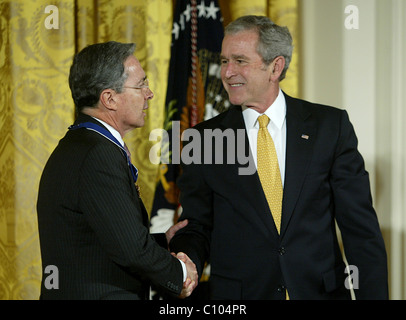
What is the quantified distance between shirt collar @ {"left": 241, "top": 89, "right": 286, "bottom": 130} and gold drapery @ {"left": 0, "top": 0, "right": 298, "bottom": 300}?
0.74 meters

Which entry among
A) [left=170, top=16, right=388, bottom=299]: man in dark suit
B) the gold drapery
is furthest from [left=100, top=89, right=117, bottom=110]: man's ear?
the gold drapery

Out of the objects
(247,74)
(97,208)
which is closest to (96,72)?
(97,208)

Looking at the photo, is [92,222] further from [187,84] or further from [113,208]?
[187,84]

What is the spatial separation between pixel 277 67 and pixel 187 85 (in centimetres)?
63

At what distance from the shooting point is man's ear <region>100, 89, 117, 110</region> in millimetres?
1748

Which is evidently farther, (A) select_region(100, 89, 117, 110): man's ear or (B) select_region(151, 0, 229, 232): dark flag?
(B) select_region(151, 0, 229, 232): dark flag

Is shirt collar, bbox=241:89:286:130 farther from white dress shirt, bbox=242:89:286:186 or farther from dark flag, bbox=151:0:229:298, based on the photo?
dark flag, bbox=151:0:229:298

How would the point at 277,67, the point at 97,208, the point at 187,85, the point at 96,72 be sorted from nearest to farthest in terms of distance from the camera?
the point at 97,208 → the point at 96,72 → the point at 277,67 → the point at 187,85

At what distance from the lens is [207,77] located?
8.64 feet

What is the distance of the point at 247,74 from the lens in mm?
2033

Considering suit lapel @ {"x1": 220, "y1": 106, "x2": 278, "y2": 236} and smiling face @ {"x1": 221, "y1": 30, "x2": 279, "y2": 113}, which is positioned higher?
smiling face @ {"x1": 221, "y1": 30, "x2": 279, "y2": 113}

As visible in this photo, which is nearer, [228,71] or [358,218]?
[358,218]

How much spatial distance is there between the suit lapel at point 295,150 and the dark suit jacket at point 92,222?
476mm
